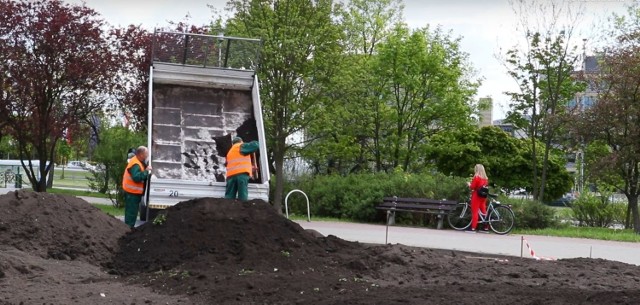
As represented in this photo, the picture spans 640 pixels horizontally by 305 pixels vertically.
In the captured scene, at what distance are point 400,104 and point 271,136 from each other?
32.4 feet

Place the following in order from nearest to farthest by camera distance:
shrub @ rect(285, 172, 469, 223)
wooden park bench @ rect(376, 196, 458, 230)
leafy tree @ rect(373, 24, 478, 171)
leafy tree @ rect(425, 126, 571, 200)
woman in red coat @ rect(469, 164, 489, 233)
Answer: woman in red coat @ rect(469, 164, 489, 233) → wooden park bench @ rect(376, 196, 458, 230) → shrub @ rect(285, 172, 469, 223) → leafy tree @ rect(373, 24, 478, 171) → leafy tree @ rect(425, 126, 571, 200)

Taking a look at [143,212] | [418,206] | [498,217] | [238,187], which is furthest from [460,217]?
[143,212]

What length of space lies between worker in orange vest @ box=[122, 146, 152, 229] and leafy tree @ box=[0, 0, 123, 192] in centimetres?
1319

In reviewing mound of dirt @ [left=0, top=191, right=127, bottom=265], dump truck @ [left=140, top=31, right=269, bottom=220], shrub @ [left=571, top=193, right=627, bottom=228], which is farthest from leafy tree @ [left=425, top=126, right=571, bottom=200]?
mound of dirt @ [left=0, top=191, right=127, bottom=265]

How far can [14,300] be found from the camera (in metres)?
9.71

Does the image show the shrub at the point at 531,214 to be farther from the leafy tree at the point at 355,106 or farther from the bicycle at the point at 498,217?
the leafy tree at the point at 355,106

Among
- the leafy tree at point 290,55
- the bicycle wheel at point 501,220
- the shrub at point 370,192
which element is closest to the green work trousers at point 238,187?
the bicycle wheel at point 501,220

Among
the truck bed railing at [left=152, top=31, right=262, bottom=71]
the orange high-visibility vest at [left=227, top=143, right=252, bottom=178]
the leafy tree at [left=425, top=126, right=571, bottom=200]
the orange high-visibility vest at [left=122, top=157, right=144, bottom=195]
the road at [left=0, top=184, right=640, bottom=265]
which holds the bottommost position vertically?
the road at [left=0, top=184, right=640, bottom=265]

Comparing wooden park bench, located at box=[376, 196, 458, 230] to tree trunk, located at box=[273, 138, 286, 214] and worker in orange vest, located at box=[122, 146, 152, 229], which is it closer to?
tree trunk, located at box=[273, 138, 286, 214]

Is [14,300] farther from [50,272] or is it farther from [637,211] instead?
[637,211]

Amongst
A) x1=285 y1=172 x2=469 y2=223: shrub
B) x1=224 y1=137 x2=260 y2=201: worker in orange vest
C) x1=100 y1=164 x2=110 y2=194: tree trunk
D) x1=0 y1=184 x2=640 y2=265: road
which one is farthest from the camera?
x1=100 y1=164 x2=110 y2=194: tree trunk

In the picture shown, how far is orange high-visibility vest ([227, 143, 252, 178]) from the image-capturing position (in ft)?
56.6

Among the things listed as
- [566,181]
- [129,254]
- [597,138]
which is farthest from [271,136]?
[566,181]

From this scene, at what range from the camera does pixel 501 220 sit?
24484mm
